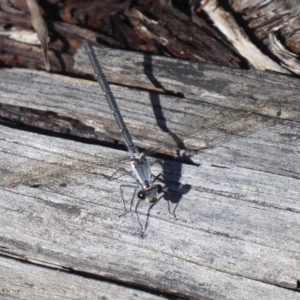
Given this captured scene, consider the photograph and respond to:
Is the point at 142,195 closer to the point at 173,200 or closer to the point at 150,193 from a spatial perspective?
the point at 150,193

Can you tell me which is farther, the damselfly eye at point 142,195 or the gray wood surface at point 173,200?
the damselfly eye at point 142,195

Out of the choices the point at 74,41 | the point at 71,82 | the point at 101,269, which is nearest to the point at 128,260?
the point at 101,269

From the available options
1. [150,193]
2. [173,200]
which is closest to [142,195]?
[150,193]

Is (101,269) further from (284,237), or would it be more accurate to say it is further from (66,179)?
(284,237)

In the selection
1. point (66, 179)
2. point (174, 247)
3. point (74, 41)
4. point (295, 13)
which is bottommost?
point (174, 247)

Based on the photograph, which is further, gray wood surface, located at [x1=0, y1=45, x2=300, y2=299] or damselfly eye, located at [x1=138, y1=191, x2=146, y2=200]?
damselfly eye, located at [x1=138, y1=191, x2=146, y2=200]

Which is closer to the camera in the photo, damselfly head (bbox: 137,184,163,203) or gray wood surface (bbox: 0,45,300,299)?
gray wood surface (bbox: 0,45,300,299)

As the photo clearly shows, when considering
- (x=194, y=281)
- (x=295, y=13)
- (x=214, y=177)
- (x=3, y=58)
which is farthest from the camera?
(x=3, y=58)

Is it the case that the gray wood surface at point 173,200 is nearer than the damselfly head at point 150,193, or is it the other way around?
the gray wood surface at point 173,200
